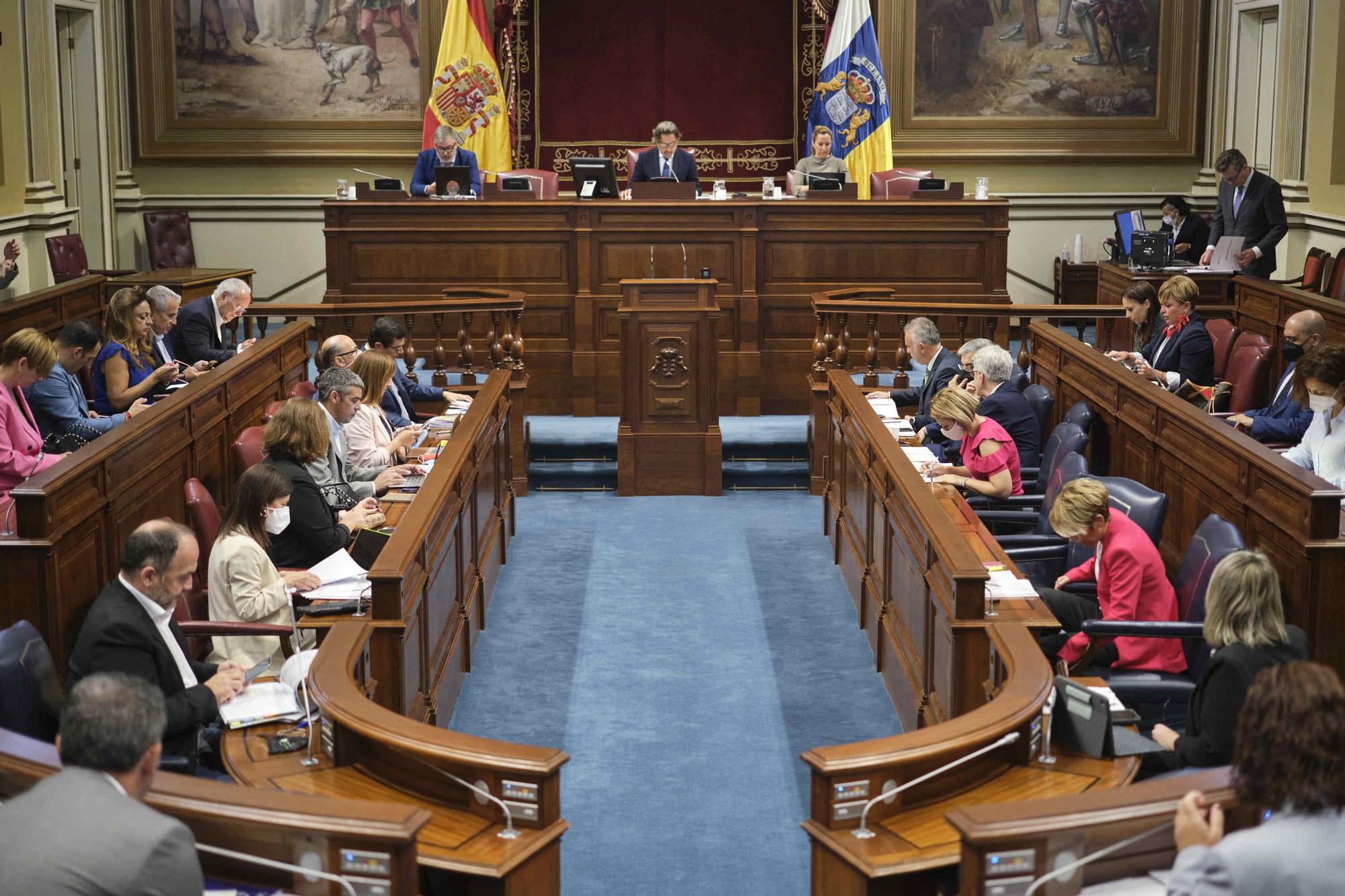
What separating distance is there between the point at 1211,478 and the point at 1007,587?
4.08 feet

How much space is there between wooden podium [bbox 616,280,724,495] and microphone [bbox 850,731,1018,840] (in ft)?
17.2

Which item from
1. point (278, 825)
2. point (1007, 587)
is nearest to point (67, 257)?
point (1007, 587)

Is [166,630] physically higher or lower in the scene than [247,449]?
lower

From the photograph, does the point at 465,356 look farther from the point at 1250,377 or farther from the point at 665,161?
the point at 1250,377

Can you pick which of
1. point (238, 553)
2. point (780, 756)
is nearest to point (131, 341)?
point (238, 553)

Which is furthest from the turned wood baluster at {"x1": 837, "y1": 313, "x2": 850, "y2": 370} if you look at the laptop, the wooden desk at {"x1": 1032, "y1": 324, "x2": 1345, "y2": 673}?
the laptop

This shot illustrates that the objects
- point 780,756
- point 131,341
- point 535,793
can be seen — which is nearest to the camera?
point 535,793

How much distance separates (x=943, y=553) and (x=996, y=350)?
2.43m

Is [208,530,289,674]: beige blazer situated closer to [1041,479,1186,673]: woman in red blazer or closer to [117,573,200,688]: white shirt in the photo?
[117,573,200,688]: white shirt

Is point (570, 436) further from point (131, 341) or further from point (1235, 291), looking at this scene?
point (1235, 291)

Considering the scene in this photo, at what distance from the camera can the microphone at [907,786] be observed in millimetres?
3150

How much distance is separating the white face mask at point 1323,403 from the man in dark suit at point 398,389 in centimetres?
400

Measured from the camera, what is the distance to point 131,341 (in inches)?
296

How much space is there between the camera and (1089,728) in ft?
11.5
